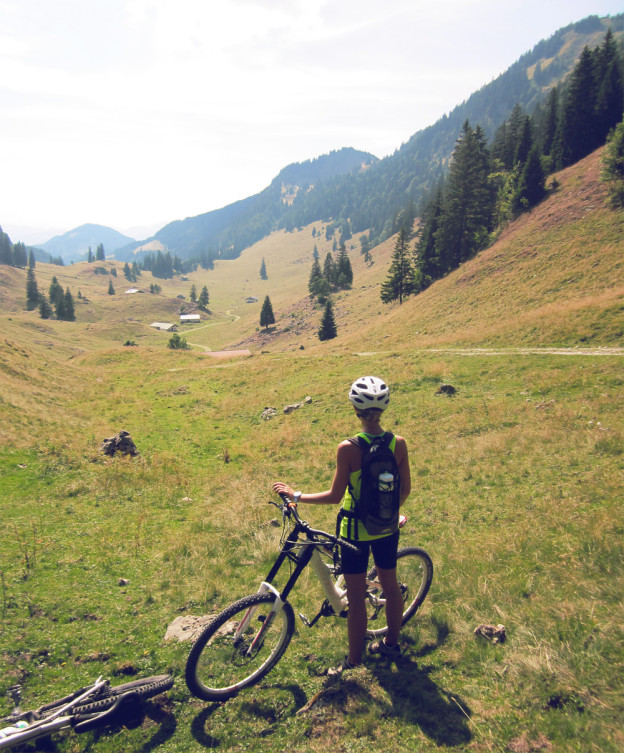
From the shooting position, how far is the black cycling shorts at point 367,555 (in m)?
4.65

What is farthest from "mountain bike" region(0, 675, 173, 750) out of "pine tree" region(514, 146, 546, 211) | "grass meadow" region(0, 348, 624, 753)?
"pine tree" region(514, 146, 546, 211)

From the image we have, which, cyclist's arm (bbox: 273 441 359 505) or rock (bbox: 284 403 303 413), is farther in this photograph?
rock (bbox: 284 403 303 413)

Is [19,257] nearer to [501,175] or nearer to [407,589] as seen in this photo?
[501,175]

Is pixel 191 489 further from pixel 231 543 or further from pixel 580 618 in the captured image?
pixel 580 618

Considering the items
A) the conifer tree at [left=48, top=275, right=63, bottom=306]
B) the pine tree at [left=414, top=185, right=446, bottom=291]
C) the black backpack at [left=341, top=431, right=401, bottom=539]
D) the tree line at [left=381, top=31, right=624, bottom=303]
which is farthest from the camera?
the conifer tree at [left=48, top=275, right=63, bottom=306]

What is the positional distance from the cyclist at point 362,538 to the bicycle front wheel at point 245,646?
904 mm

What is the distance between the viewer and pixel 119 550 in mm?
8484

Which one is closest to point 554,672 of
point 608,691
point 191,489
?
point 608,691

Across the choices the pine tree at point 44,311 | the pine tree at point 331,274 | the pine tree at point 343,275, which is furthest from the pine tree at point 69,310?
the pine tree at point 343,275

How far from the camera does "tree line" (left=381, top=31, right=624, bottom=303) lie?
59625 mm

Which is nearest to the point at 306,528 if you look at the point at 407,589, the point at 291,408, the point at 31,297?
the point at 407,589

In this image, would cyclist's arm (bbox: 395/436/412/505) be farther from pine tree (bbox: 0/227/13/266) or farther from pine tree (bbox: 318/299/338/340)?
pine tree (bbox: 0/227/13/266)

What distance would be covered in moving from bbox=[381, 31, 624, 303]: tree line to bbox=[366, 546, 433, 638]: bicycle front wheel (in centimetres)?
6525

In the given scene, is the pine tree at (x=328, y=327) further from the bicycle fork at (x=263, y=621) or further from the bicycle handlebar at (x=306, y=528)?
the bicycle fork at (x=263, y=621)
